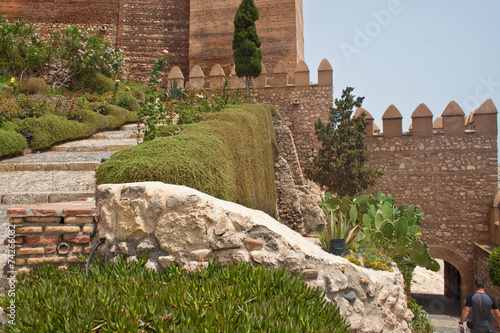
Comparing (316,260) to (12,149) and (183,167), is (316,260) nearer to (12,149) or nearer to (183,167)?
(183,167)

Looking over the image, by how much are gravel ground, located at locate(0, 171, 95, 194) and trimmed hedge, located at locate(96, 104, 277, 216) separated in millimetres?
2001

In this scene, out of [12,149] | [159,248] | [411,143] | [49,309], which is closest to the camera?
[49,309]

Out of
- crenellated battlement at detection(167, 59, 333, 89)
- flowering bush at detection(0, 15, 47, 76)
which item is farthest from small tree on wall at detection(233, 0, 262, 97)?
flowering bush at detection(0, 15, 47, 76)

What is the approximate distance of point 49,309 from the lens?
8.36 feet

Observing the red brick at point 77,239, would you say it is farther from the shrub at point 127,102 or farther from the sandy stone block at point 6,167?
the shrub at point 127,102

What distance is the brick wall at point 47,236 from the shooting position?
3553mm

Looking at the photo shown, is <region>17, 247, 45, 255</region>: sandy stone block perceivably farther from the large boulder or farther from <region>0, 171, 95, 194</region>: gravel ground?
<region>0, 171, 95, 194</region>: gravel ground

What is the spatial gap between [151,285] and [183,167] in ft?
5.84

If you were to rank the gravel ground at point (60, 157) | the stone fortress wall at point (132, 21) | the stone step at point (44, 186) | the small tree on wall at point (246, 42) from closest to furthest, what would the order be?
the stone step at point (44, 186)
the gravel ground at point (60, 157)
the small tree on wall at point (246, 42)
the stone fortress wall at point (132, 21)

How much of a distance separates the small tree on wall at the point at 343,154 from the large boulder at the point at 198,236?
10357 millimetres

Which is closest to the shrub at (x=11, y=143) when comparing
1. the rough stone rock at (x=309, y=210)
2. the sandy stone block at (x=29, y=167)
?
the sandy stone block at (x=29, y=167)

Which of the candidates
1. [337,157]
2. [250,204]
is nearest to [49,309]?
[250,204]

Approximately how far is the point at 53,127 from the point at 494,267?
38.3 feet

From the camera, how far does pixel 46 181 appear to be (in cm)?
704
